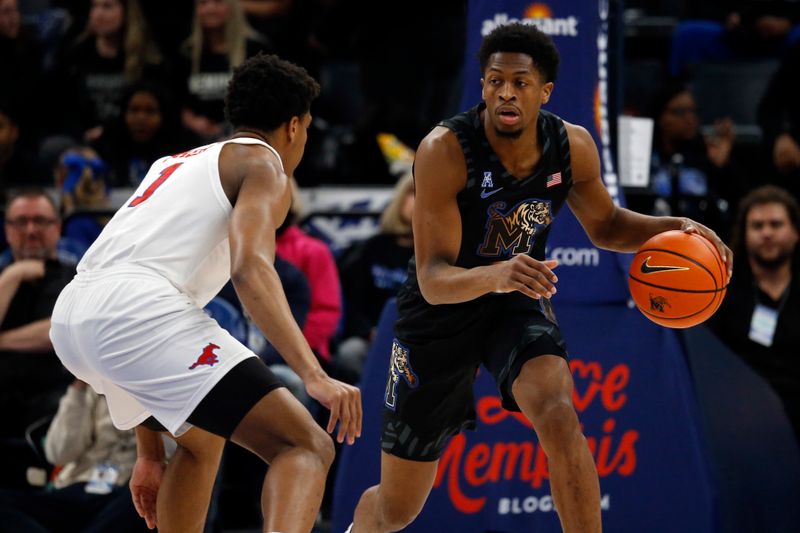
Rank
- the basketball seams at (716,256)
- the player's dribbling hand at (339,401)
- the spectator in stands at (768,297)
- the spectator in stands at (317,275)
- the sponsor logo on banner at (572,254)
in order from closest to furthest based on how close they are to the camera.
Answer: the player's dribbling hand at (339,401)
the basketball seams at (716,256)
the sponsor logo on banner at (572,254)
the spectator in stands at (768,297)
the spectator in stands at (317,275)

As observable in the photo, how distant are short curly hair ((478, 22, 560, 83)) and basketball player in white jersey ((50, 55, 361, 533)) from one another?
69 centimetres

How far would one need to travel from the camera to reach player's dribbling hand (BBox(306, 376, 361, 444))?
11.4 feet

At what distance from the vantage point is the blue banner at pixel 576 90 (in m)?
5.47

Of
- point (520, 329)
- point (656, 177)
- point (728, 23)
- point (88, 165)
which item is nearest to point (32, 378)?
point (88, 165)

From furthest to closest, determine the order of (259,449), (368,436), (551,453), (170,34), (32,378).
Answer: (170,34), (32,378), (368,436), (551,453), (259,449)

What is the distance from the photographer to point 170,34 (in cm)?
928

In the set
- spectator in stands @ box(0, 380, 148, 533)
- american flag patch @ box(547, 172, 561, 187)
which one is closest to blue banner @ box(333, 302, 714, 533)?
spectator in stands @ box(0, 380, 148, 533)

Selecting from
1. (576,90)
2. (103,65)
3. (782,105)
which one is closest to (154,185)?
(576,90)

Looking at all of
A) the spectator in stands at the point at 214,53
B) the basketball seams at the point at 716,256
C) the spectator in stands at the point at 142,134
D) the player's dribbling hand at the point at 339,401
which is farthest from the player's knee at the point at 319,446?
the spectator in stands at the point at 214,53

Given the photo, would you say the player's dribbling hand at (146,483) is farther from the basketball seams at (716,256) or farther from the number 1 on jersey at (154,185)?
the basketball seams at (716,256)

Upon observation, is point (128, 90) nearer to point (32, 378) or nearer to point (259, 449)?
point (32, 378)

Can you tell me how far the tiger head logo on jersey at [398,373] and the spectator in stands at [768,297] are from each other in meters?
2.43

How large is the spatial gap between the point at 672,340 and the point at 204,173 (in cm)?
274

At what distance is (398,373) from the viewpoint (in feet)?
15.2
